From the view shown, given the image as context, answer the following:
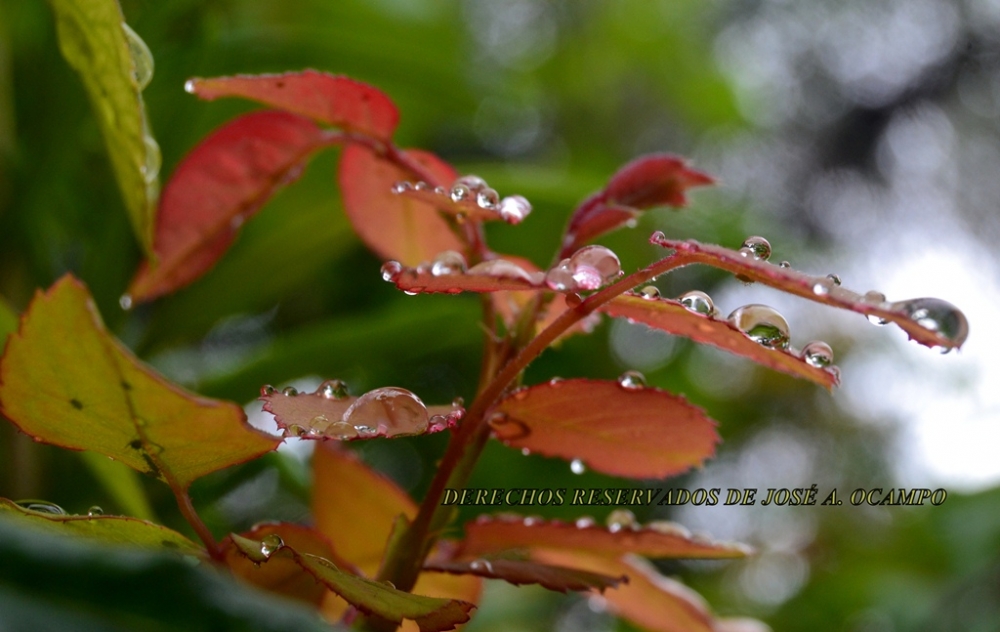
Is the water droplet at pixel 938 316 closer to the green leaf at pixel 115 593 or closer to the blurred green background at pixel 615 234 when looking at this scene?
the green leaf at pixel 115 593

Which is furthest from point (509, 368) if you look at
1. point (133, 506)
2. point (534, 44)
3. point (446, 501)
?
point (534, 44)

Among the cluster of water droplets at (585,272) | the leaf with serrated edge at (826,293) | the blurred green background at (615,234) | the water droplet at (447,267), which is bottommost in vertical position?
the blurred green background at (615,234)

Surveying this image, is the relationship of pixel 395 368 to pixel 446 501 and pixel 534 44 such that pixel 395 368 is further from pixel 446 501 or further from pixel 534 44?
pixel 534 44

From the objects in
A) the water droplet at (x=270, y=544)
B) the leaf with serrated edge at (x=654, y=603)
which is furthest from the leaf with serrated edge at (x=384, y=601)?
the leaf with serrated edge at (x=654, y=603)

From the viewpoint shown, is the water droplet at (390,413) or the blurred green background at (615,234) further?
the blurred green background at (615,234)

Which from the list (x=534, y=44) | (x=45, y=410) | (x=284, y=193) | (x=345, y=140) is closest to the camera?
(x=45, y=410)

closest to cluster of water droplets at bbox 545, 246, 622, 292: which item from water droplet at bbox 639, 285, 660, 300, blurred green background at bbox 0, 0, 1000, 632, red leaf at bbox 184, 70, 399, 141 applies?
water droplet at bbox 639, 285, 660, 300
